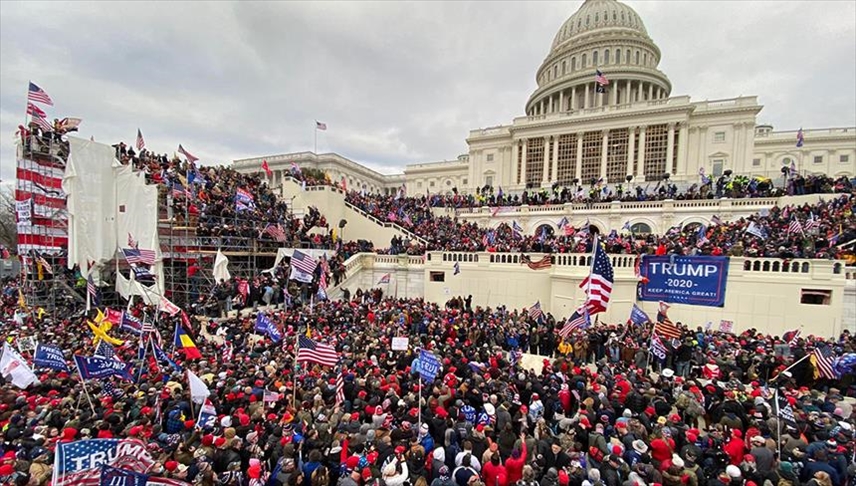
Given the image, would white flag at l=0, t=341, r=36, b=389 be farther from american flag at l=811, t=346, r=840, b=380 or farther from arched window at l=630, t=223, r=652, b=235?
arched window at l=630, t=223, r=652, b=235

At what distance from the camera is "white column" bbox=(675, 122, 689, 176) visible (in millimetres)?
41906

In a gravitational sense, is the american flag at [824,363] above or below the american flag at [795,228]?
below

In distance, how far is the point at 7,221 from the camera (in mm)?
37969

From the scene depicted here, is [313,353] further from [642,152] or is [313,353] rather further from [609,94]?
[609,94]

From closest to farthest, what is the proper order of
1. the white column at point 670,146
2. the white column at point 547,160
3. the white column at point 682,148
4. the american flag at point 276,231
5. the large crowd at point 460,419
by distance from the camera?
1. the large crowd at point 460,419
2. the american flag at point 276,231
3. the white column at point 670,146
4. the white column at point 682,148
5. the white column at point 547,160

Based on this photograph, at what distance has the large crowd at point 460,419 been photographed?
5.27 m

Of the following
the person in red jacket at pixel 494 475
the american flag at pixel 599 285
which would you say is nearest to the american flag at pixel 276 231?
the american flag at pixel 599 285

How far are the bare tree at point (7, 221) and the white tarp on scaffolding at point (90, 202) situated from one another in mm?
28416

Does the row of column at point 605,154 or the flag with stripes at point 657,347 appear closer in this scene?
the flag with stripes at point 657,347

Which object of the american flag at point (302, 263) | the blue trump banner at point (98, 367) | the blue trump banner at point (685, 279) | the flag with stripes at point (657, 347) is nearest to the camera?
the blue trump banner at point (98, 367)

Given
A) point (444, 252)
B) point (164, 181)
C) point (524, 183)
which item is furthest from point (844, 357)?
point (524, 183)

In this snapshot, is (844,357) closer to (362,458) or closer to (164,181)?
(362,458)

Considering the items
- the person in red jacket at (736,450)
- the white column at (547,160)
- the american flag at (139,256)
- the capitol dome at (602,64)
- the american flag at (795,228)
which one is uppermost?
the capitol dome at (602,64)

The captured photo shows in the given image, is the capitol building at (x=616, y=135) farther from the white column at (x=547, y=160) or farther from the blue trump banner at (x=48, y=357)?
the blue trump banner at (x=48, y=357)
